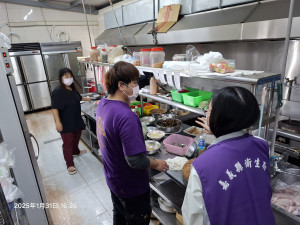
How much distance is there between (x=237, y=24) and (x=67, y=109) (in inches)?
99.1

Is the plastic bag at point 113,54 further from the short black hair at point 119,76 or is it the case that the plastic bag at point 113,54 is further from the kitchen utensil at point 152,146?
the short black hair at point 119,76

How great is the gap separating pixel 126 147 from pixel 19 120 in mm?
1122

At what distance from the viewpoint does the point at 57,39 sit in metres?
7.14

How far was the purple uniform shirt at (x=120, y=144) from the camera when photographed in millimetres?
1277

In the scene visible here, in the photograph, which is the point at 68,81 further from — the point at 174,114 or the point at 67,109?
the point at 174,114

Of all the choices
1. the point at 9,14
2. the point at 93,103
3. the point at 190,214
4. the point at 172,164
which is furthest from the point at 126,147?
the point at 9,14

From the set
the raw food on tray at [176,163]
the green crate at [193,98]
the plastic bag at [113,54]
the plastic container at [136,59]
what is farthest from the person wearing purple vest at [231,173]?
the plastic bag at [113,54]

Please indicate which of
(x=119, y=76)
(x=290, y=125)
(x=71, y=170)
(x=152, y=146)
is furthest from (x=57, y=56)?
(x=290, y=125)

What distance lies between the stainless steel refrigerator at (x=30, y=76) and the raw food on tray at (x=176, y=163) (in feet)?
20.4

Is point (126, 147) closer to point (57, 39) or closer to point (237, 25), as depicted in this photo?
point (237, 25)

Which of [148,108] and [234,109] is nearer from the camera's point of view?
[234,109]

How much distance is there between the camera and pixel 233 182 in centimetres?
90

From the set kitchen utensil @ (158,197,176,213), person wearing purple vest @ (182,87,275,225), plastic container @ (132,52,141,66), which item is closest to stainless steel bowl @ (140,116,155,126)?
plastic container @ (132,52,141,66)

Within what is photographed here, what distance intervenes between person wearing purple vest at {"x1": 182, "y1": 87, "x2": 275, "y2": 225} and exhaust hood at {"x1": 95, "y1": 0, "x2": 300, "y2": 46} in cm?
149
